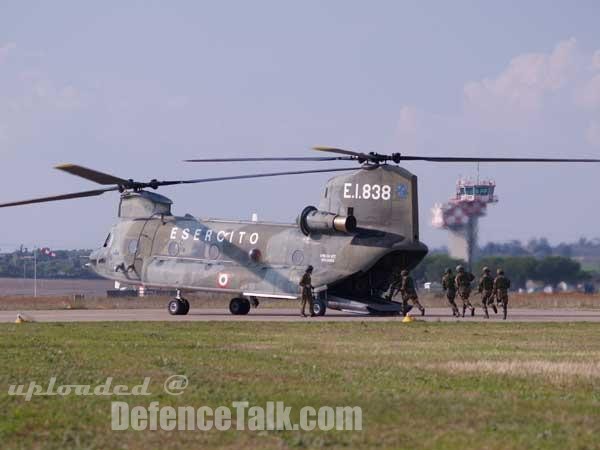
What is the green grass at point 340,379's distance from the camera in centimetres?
1114

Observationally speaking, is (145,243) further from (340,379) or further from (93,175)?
(340,379)

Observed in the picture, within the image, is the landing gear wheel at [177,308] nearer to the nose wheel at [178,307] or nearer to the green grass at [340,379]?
the nose wheel at [178,307]

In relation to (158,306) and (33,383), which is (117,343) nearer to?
(33,383)

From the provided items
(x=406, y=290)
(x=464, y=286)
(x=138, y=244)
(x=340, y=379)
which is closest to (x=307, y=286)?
(x=406, y=290)

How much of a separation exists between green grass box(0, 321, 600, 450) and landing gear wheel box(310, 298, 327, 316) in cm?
810

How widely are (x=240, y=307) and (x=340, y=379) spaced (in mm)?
22434

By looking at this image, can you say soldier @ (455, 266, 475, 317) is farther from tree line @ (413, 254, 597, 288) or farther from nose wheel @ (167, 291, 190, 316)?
tree line @ (413, 254, 597, 288)

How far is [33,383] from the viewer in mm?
15023

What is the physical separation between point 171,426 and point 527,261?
214 feet

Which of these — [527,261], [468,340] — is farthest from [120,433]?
[527,261]

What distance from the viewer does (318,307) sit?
3528 cm

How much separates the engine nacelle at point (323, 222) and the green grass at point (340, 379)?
300 inches

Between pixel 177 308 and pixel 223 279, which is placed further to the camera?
pixel 177 308

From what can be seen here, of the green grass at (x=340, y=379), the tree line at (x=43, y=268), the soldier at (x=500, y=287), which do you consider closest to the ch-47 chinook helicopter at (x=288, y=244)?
the soldier at (x=500, y=287)
